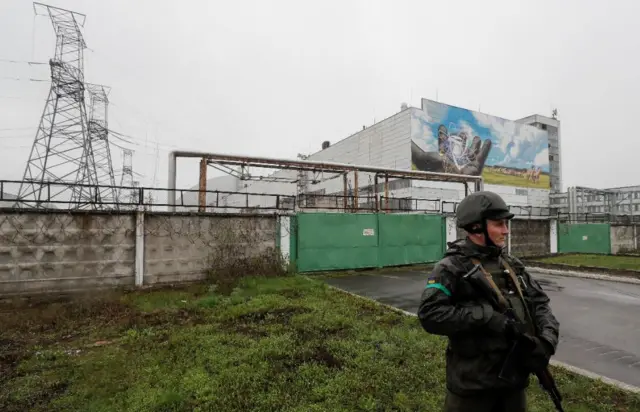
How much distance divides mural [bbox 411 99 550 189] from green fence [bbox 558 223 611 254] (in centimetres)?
1176

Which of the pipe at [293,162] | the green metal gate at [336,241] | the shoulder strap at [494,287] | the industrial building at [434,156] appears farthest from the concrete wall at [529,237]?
the shoulder strap at [494,287]

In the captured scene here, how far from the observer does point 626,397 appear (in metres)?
3.49

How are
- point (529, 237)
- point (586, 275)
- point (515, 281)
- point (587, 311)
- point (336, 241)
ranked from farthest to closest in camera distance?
point (529, 237)
point (336, 241)
point (586, 275)
point (587, 311)
point (515, 281)

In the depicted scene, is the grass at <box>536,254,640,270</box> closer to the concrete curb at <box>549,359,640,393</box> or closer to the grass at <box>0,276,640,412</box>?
the concrete curb at <box>549,359,640,393</box>

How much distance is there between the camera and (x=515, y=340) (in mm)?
1772

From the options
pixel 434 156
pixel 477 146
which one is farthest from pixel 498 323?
pixel 477 146

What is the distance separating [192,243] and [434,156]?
82.2 feet

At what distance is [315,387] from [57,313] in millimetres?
6482

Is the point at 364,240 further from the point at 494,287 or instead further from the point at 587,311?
the point at 494,287

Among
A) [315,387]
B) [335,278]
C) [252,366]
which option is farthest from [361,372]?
[335,278]

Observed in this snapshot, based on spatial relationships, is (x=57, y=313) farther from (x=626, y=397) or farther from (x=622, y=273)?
(x=622, y=273)

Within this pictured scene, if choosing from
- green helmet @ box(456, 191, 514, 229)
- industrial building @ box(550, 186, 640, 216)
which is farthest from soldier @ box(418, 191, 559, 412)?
industrial building @ box(550, 186, 640, 216)

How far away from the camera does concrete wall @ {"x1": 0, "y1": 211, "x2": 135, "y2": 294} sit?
27.9ft

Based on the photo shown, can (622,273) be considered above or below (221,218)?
below
